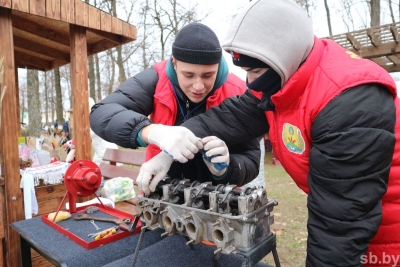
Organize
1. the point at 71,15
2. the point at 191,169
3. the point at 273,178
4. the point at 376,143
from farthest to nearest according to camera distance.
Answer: the point at 273,178
the point at 71,15
the point at 191,169
the point at 376,143

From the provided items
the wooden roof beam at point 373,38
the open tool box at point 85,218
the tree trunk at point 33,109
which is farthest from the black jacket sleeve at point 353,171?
the tree trunk at point 33,109

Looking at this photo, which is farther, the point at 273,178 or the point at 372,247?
the point at 273,178

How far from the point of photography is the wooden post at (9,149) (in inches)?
107

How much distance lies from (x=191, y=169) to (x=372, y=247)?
91cm

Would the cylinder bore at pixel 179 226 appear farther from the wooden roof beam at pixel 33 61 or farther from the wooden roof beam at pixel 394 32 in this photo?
the wooden roof beam at pixel 394 32

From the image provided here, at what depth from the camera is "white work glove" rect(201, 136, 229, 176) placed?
1.29 m

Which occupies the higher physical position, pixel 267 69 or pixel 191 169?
pixel 267 69

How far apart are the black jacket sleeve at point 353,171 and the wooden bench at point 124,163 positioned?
2877 millimetres

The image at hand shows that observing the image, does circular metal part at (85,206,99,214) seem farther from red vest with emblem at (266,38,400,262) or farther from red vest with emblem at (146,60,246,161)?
red vest with emblem at (266,38,400,262)

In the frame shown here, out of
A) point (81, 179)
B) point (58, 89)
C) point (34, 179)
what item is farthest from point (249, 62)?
point (58, 89)

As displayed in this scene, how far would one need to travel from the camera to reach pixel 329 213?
35.5 inches

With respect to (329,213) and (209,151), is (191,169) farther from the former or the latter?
(329,213)

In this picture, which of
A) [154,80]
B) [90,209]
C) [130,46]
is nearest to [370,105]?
[154,80]

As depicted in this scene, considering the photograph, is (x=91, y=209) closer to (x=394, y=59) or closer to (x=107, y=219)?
(x=107, y=219)
